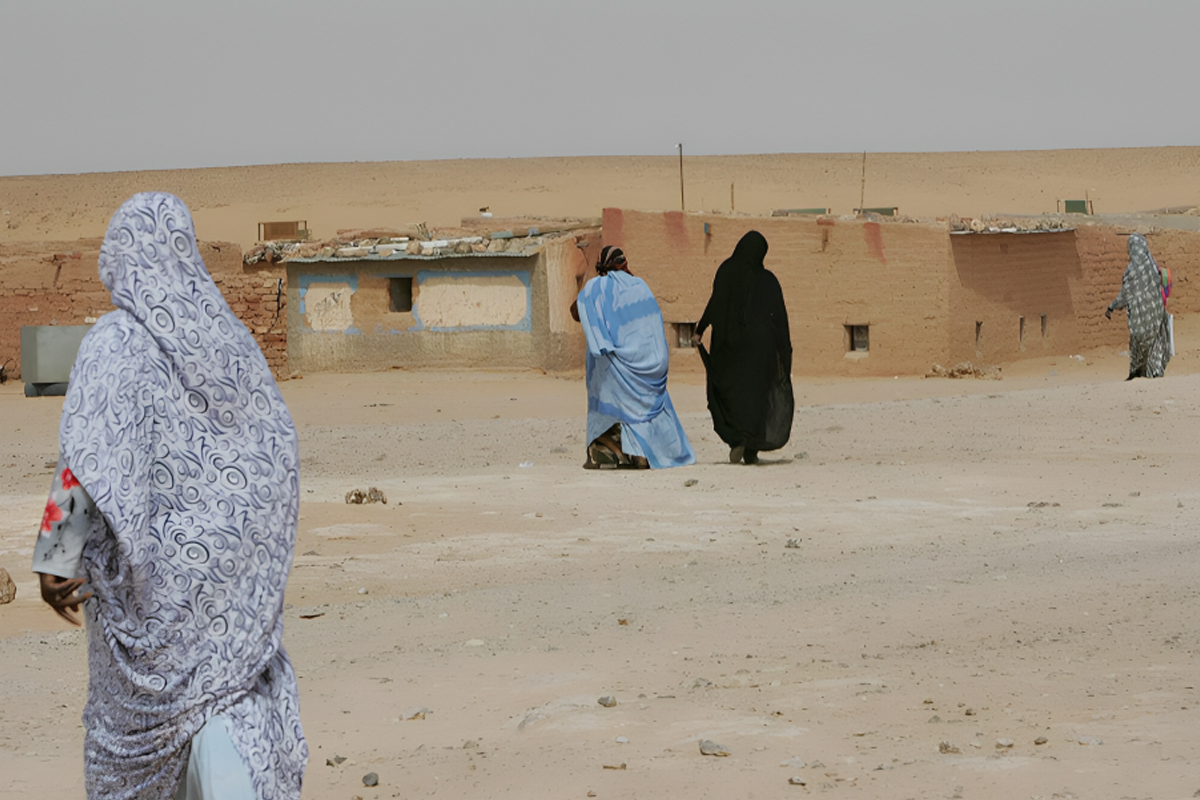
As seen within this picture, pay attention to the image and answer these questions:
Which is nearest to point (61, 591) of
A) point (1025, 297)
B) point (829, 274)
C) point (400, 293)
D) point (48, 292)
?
point (829, 274)

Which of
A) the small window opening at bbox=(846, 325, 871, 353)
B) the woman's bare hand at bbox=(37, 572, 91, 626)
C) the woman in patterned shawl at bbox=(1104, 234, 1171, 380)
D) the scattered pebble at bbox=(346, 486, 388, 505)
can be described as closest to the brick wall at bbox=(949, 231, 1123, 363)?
the small window opening at bbox=(846, 325, 871, 353)

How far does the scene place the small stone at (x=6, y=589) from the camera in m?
7.05

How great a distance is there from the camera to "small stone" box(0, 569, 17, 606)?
7055 millimetres

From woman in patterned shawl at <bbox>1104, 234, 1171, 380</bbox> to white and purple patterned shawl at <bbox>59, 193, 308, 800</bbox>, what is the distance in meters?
14.1

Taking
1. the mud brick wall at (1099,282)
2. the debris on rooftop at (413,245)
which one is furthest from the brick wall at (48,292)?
the mud brick wall at (1099,282)

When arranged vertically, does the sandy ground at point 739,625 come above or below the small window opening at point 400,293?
below

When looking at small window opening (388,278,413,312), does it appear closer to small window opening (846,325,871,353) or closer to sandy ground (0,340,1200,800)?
small window opening (846,325,871,353)

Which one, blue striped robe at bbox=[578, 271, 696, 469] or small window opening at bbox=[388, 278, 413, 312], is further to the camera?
small window opening at bbox=[388, 278, 413, 312]

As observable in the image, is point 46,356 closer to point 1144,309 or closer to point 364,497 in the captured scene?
point 364,497

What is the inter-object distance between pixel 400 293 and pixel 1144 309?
30.9ft

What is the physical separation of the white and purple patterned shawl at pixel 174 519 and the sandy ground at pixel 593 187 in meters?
45.2

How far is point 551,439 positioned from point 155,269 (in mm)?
10250

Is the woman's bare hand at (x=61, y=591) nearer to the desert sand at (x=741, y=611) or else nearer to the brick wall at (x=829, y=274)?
the desert sand at (x=741, y=611)

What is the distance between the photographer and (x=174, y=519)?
2820mm
